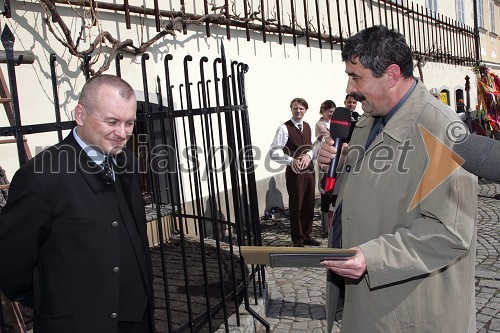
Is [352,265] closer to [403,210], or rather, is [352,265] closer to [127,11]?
[403,210]

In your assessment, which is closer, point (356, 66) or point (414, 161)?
point (414, 161)

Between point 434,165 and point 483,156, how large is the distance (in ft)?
2.11

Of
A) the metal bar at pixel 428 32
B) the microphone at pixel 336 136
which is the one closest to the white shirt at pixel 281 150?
the microphone at pixel 336 136

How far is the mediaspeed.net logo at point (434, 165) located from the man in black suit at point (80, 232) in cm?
120

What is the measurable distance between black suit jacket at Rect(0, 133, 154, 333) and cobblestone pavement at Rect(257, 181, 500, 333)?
87.3 inches

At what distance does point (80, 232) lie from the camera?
193 centimetres

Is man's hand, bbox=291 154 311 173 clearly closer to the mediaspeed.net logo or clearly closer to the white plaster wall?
the white plaster wall

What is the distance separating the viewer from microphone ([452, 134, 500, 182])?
4.04ft

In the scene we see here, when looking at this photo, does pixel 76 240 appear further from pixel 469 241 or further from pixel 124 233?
pixel 469 241

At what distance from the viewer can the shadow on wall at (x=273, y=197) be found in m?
9.02

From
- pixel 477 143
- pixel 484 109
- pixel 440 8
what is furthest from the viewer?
pixel 440 8

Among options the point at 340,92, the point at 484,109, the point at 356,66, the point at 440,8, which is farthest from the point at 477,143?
the point at 440,8

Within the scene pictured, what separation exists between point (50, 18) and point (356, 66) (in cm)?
Answer: 445

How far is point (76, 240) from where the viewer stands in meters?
1.93
